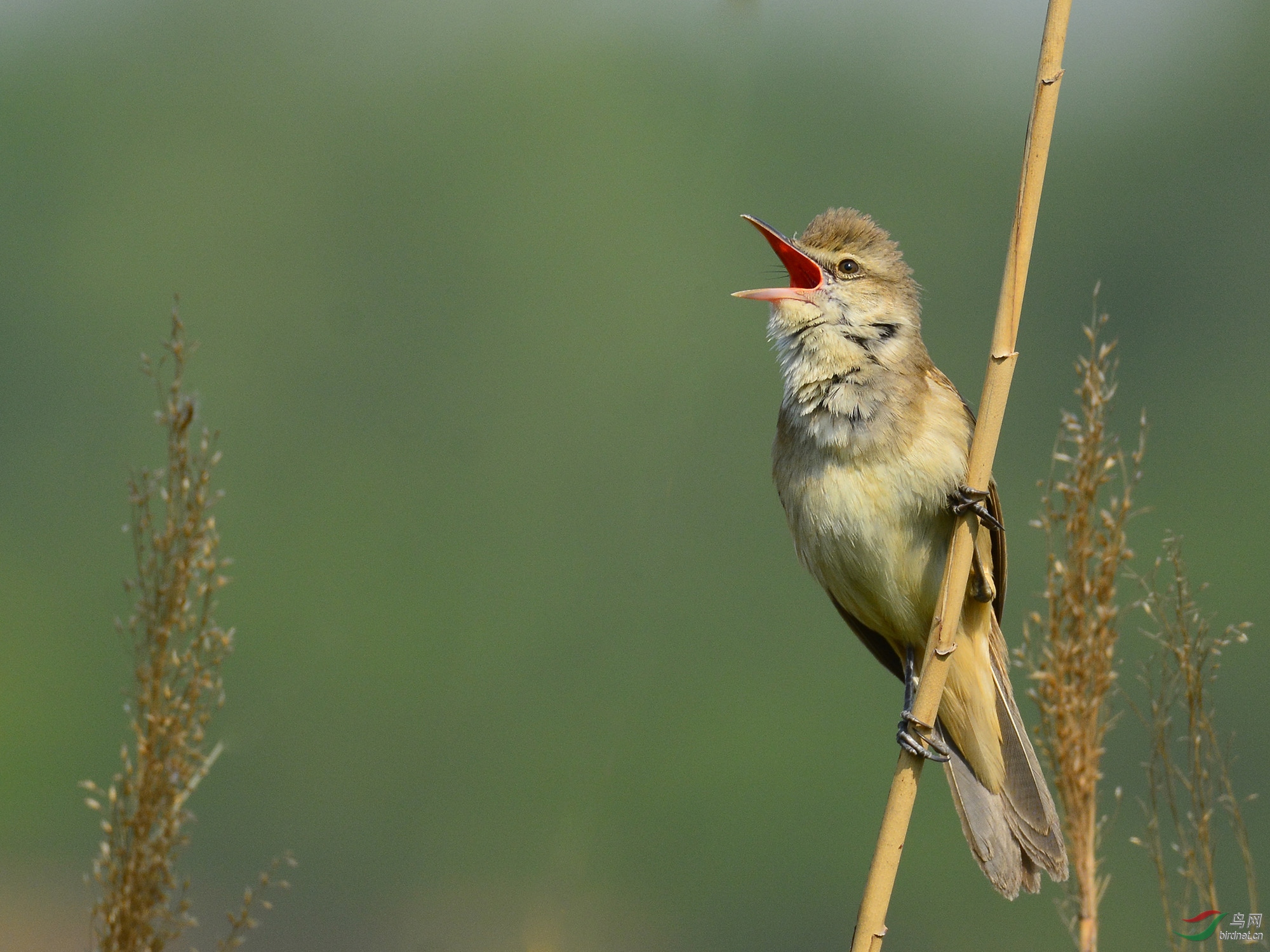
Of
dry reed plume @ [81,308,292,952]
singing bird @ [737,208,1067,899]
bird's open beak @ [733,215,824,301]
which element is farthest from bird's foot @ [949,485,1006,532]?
dry reed plume @ [81,308,292,952]

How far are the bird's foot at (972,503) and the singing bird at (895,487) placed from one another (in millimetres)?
20

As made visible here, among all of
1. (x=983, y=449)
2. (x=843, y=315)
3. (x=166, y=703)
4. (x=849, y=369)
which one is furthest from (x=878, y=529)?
(x=166, y=703)

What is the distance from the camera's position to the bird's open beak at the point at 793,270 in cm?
210

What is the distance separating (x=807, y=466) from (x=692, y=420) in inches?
169

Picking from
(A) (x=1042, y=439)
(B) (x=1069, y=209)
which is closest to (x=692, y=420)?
(A) (x=1042, y=439)

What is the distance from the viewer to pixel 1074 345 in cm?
623

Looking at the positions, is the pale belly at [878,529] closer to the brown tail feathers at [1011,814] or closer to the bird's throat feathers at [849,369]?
the bird's throat feathers at [849,369]

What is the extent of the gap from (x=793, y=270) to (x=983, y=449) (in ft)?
2.59

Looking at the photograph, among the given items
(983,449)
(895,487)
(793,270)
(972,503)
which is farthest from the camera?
(793,270)

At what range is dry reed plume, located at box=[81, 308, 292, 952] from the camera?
5.04ft

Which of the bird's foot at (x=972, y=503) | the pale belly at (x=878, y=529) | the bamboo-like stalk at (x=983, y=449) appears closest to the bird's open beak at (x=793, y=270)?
the pale belly at (x=878, y=529)

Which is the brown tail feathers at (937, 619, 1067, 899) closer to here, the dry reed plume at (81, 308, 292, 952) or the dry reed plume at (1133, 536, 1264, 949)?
the dry reed plume at (1133, 536, 1264, 949)

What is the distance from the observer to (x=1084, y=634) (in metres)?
1.60

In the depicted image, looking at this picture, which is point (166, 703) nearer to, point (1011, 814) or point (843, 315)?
point (843, 315)
